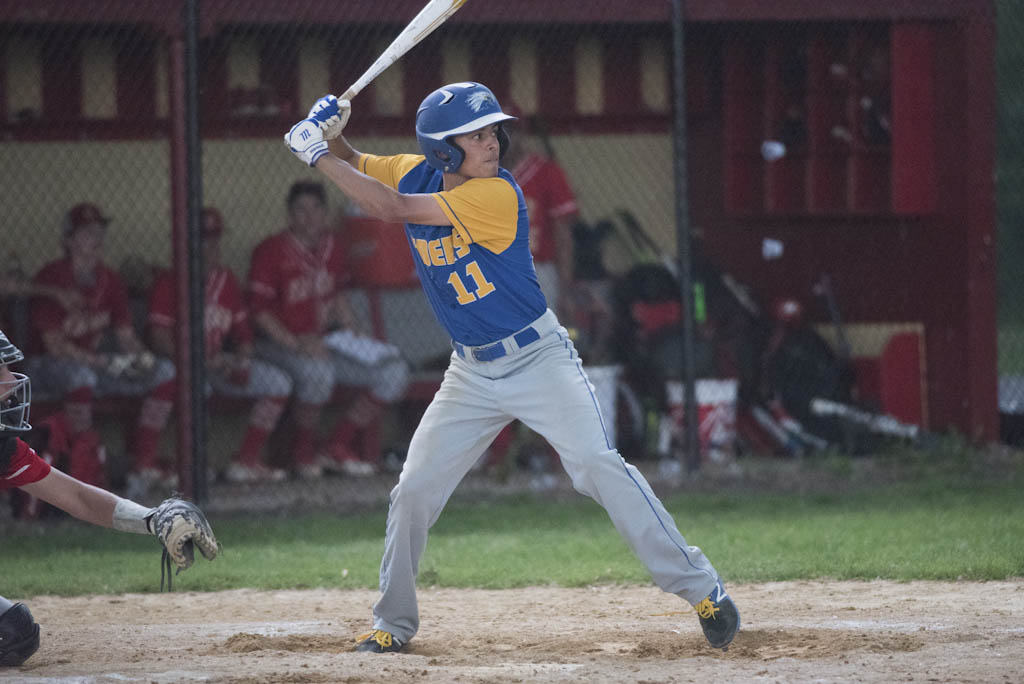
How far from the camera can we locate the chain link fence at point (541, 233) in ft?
26.6

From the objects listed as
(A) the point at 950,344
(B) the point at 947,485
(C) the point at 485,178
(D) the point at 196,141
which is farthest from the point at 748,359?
(C) the point at 485,178

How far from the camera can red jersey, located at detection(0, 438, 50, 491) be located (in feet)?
13.4

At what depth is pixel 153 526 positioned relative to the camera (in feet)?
13.2

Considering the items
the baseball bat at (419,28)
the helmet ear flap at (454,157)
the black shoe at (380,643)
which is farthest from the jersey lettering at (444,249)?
the black shoe at (380,643)

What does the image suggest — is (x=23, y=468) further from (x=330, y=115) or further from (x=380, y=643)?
(x=330, y=115)

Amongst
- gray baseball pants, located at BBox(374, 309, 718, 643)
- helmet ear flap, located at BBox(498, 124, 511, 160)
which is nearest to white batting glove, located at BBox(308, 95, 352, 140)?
helmet ear flap, located at BBox(498, 124, 511, 160)

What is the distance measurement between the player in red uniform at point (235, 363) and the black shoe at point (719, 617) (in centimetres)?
448

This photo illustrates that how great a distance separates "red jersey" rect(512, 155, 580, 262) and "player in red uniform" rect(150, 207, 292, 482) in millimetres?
1726

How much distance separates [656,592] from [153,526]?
202 centimetres

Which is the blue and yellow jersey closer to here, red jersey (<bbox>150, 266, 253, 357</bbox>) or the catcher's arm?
the catcher's arm

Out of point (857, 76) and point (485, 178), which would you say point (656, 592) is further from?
point (857, 76)

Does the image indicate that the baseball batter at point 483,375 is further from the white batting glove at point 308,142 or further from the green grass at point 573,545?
the green grass at point 573,545

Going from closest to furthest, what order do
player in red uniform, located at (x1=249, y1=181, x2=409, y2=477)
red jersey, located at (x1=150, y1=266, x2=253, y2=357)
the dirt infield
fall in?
the dirt infield, red jersey, located at (x1=150, y1=266, x2=253, y2=357), player in red uniform, located at (x1=249, y1=181, x2=409, y2=477)

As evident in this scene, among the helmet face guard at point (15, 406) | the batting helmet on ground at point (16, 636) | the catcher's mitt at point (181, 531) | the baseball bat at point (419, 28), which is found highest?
the baseball bat at point (419, 28)
